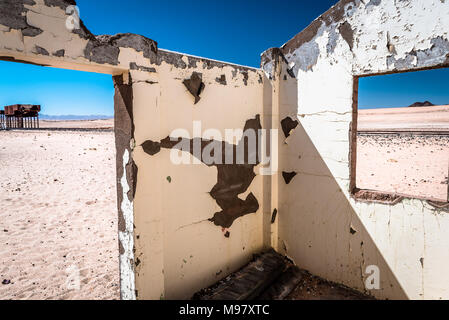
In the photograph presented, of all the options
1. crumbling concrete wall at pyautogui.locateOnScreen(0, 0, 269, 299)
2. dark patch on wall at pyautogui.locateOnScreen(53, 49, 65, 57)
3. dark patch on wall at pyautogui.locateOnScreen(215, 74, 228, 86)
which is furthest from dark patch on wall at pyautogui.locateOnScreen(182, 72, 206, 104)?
dark patch on wall at pyautogui.locateOnScreen(53, 49, 65, 57)

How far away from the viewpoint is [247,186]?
A: 3.48m

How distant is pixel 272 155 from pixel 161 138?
1749mm

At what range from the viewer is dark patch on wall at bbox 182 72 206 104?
8.99 ft

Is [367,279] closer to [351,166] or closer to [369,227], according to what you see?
[369,227]

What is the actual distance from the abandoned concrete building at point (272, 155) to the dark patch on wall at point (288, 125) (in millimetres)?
14

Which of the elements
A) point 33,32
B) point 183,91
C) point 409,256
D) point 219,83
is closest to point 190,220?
point 183,91

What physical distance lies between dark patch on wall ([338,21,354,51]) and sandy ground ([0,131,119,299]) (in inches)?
157

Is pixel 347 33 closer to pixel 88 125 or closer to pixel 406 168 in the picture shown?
pixel 406 168

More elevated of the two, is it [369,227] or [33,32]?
[33,32]

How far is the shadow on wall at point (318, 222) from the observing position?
2.97 metres

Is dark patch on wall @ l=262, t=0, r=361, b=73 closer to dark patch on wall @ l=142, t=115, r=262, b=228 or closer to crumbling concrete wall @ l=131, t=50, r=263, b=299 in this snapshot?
crumbling concrete wall @ l=131, t=50, r=263, b=299
